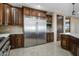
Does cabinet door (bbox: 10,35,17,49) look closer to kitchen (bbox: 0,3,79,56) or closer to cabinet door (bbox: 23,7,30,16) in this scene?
kitchen (bbox: 0,3,79,56)

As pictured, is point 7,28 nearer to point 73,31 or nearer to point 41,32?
point 41,32

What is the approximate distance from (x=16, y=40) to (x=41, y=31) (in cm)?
195

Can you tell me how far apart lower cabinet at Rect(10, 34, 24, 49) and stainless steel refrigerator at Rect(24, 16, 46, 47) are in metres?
0.26

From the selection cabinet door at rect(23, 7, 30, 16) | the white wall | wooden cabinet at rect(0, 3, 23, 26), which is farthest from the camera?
cabinet door at rect(23, 7, 30, 16)

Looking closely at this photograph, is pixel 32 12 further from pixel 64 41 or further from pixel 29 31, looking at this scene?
pixel 64 41

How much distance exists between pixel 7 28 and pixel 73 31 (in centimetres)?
320

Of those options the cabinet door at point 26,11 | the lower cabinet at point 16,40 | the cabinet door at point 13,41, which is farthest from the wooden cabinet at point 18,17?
the cabinet door at point 13,41

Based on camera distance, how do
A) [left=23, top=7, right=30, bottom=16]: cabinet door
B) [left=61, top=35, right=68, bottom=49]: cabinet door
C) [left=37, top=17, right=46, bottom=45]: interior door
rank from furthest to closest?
[left=37, top=17, right=46, bottom=45]: interior door
[left=23, top=7, right=30, bottom=16]: cabinet door
[left=61, top=35, right=68, bottom=49]: cabinet door

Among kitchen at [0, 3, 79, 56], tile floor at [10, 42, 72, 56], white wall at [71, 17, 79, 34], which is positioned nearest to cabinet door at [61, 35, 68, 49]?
kitchen at [0, 3, 79, 56]

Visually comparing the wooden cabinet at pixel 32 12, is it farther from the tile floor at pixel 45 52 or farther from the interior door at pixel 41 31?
the tile floor at pixel 45 52

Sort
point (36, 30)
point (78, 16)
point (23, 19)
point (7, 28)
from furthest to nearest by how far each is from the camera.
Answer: point (36, 30), point (23, 19), point (7, 28), point (78, 16)

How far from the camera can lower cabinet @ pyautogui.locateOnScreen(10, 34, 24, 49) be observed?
565cm

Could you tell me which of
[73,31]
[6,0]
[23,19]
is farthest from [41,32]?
[6,0]

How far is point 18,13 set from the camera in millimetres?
6211
